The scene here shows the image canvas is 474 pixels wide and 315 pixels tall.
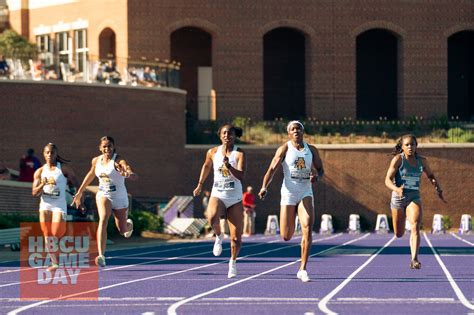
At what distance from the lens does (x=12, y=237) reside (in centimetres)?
3011

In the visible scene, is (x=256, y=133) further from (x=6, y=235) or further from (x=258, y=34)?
(x=6, y=235)

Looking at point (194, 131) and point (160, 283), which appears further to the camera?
point (194, 131)

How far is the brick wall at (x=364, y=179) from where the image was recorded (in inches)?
1927

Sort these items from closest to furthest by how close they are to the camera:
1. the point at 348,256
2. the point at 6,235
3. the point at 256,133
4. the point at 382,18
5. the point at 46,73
A: the point at 348,256
the point at 6,235
the point at 46,73
the point at 256,133
the point at 382,18

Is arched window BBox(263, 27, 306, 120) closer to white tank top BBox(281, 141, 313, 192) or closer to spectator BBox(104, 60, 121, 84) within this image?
spectator BBox(104, 60, 121, 84)

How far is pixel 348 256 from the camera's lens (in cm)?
2773

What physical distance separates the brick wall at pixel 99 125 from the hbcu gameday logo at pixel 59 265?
1133 centimetres

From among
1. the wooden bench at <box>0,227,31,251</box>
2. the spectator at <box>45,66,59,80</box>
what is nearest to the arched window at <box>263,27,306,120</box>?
the spectator at <box>45,66,59,80</box>

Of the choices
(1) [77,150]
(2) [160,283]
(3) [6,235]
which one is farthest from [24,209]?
(2) [160,283]

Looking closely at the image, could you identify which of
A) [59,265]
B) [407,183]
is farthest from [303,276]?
[59,265]

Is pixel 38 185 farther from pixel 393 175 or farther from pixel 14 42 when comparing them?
pixel 14 42

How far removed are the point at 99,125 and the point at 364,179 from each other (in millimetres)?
10063

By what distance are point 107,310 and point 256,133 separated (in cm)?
3553

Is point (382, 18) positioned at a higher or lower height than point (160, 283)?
higher
